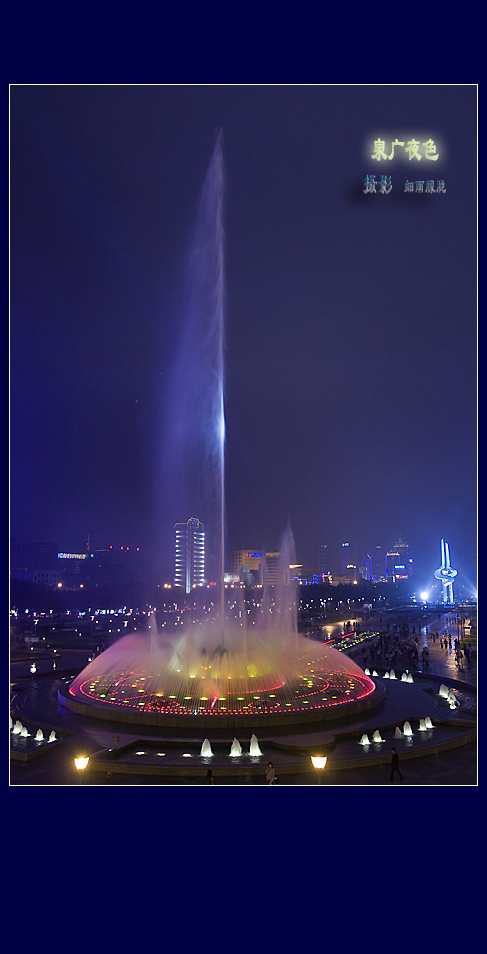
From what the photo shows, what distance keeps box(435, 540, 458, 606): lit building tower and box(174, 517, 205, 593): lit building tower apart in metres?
41.9

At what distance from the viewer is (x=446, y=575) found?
99688mm

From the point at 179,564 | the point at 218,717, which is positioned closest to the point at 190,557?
the point at 179,564

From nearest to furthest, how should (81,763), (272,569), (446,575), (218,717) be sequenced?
(81,763), (218,717), (446,575), (272,569)

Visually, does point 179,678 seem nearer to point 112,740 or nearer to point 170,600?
point 112,740

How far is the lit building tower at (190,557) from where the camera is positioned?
113812 mm

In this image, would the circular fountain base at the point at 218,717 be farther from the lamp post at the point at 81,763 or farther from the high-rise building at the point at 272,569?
the high-rise building at the point at 272,569

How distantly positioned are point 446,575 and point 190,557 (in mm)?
43885

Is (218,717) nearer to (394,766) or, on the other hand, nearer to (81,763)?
(81,763)

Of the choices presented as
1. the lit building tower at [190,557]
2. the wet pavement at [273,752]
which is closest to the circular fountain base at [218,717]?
the wet pavement at [273,752]

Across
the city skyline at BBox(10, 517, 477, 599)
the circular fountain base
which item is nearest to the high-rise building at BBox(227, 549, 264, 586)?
the city skyline at BBox(10, 517, 477, 599)

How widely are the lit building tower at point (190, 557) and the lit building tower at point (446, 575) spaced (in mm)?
41932

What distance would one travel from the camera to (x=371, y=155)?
37.7 ft

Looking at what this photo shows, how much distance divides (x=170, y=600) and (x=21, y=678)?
52.2 metres

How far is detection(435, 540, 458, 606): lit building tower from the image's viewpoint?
99375 mm
